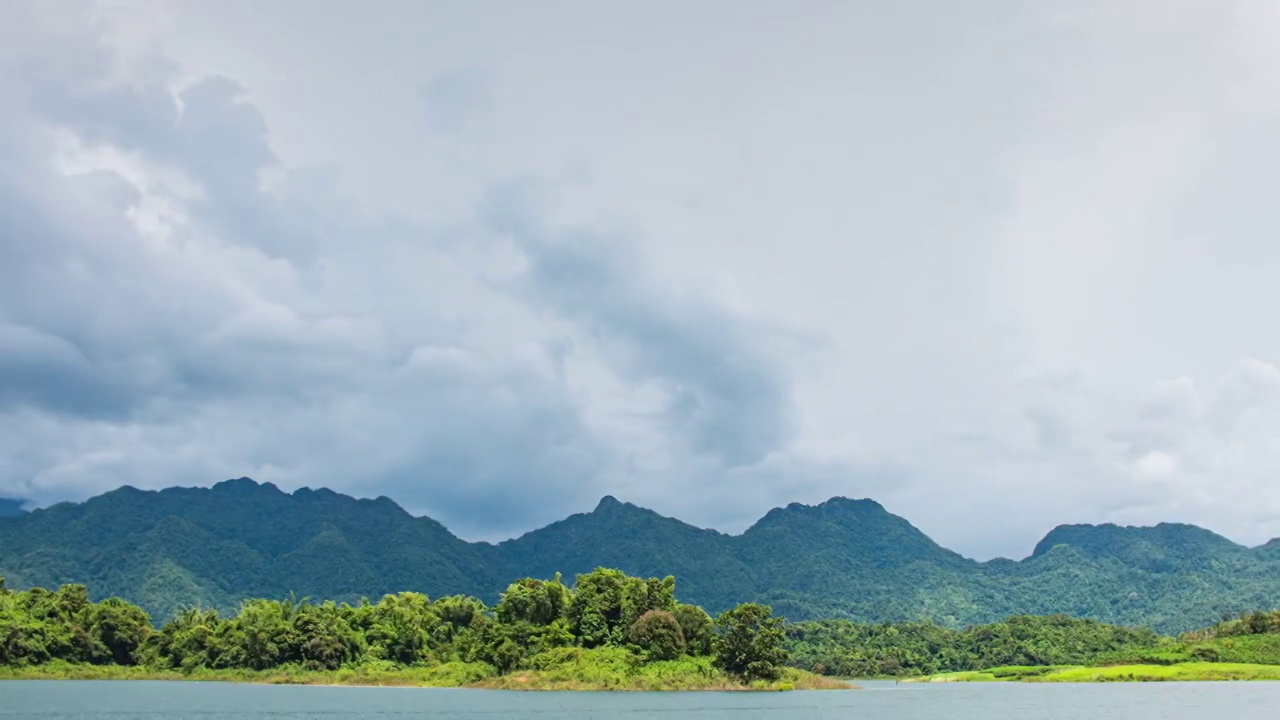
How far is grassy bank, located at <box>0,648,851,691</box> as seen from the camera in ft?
246

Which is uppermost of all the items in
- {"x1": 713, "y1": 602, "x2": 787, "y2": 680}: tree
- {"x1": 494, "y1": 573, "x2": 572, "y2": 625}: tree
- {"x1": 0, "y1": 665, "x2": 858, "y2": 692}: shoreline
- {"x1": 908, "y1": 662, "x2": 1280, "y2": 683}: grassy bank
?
{"x1": 494, "y1": 573, "x2": 572, "y2": 625}: tree

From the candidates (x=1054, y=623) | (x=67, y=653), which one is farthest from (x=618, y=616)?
(x=1054, y=623)

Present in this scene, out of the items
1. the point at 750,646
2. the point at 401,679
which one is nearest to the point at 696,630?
the point at 750,646

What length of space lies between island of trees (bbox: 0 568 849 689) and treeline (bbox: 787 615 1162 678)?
44.3 meters

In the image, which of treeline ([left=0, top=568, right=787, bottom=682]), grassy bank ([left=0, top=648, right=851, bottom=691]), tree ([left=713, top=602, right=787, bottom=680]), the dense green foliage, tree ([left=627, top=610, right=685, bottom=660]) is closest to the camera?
grassy bank ([left=0, top=648, right=851, bottom=691])

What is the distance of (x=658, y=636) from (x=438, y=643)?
28354 millimetres

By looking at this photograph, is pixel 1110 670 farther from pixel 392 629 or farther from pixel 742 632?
pixel 392 629

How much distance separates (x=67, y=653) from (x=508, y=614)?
133 feet

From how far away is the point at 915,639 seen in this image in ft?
455

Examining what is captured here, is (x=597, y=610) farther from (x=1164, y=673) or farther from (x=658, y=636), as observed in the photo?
(x=1164, y=673)

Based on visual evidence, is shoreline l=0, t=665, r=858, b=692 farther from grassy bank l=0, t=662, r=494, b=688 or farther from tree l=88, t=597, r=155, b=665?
tree l=88, t=597, r=155, b=665

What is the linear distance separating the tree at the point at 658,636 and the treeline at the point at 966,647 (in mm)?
56627

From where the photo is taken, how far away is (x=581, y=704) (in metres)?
56.1

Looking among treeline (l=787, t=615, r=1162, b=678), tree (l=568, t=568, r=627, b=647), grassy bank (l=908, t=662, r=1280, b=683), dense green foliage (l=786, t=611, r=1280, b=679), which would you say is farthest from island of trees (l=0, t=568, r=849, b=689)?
treeline (l=787, t=615, r=1162, b=678)
